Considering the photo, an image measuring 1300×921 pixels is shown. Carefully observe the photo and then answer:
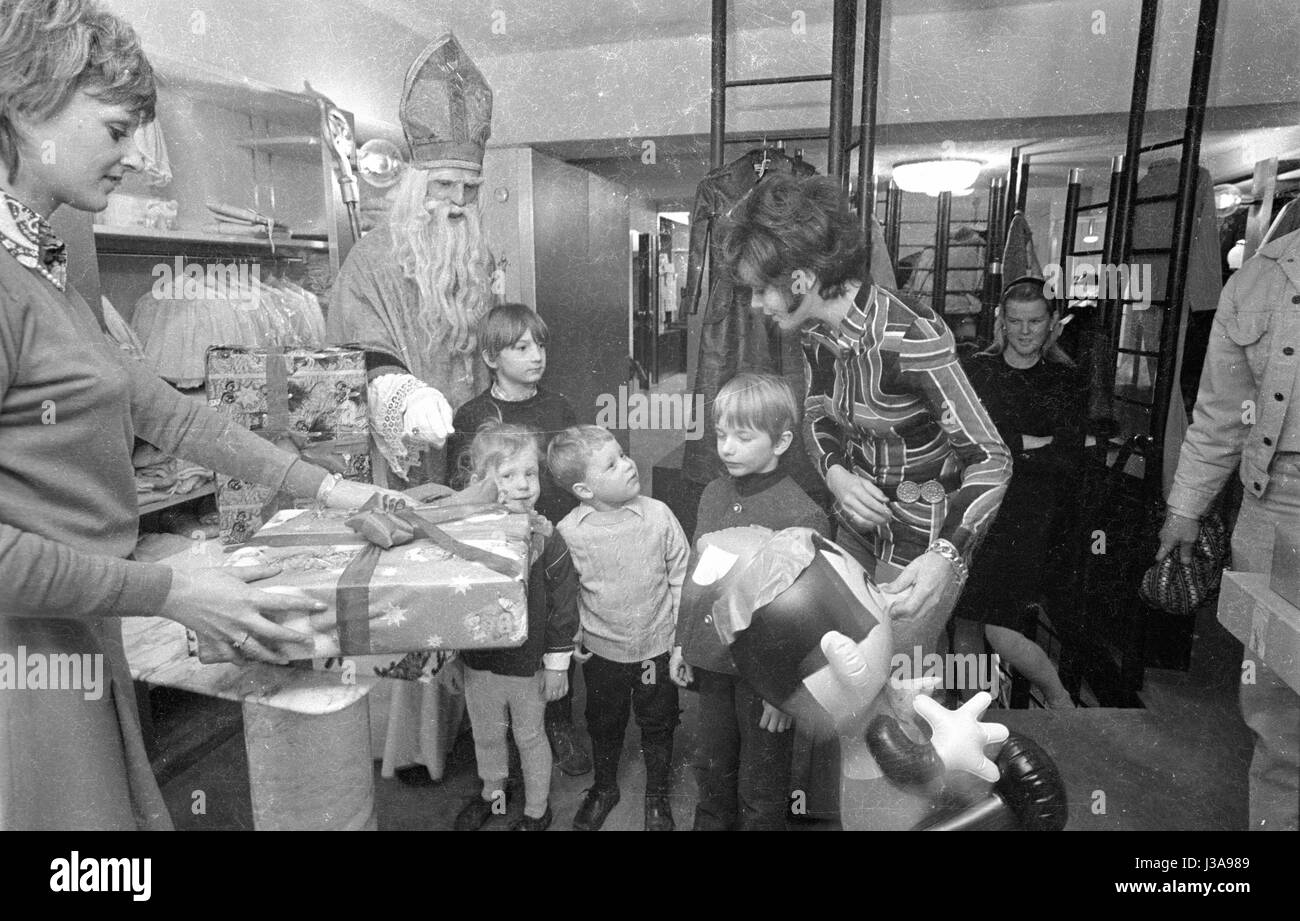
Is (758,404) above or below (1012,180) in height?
below

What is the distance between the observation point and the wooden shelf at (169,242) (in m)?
1.80


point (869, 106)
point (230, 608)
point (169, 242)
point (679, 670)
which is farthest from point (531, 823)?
point (869, 106)

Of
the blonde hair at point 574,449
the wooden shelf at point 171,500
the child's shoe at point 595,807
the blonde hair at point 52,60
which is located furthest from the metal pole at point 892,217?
the wooden shelf at point 171,500

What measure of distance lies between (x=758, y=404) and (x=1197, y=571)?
3.32 feet

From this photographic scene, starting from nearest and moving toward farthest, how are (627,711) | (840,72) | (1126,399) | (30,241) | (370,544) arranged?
(30,241), (370,544), (840,72), (1126,399), (627,711)

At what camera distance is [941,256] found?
1.78 m

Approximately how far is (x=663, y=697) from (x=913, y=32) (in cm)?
148

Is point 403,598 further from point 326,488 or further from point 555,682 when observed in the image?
point 555,682

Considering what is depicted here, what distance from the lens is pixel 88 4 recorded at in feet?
4.95

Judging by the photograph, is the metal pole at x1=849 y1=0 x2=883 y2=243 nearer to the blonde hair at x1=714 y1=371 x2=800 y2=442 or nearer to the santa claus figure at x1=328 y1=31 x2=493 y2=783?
the blonde hair at x1=714 y1=371 x2=800 y2=442

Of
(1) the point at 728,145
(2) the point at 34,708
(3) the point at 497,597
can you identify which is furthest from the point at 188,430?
(1) the point at 728,145
